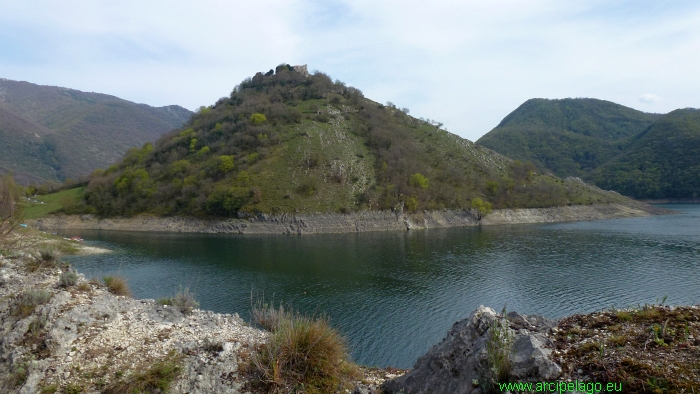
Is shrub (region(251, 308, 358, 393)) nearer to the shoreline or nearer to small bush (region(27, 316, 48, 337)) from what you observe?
small bush (region(27, 316, 48, 337))

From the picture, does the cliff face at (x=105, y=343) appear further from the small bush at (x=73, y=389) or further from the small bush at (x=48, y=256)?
the small bush at (x=48, y=256)

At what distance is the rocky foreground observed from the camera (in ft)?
17.2

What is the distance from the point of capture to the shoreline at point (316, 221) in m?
65.6

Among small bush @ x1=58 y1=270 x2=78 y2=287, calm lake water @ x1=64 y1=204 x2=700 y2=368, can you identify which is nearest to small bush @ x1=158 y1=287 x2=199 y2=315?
small bush @ x1=58 y1=270 x2=78 y2=287

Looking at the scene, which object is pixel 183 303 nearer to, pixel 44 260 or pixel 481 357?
pixel 44 260

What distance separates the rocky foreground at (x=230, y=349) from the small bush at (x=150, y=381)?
0.07ft

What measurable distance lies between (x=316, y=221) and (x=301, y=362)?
5815 centimetres

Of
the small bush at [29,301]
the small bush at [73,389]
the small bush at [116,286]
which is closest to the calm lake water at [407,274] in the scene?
the small bush at [116,286]

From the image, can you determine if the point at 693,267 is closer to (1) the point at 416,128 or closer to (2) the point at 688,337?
(2) the point at 688,337

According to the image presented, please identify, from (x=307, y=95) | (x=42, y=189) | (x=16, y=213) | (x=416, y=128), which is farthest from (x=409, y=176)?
(x=42, y=189)

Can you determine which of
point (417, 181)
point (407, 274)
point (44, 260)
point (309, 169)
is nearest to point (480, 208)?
point (417, 181)

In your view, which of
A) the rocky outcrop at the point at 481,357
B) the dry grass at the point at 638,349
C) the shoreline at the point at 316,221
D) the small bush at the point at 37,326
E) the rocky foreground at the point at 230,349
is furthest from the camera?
the shoreline at the point at 316,221

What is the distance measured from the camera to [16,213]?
51.0 feet

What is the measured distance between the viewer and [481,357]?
595 cm
